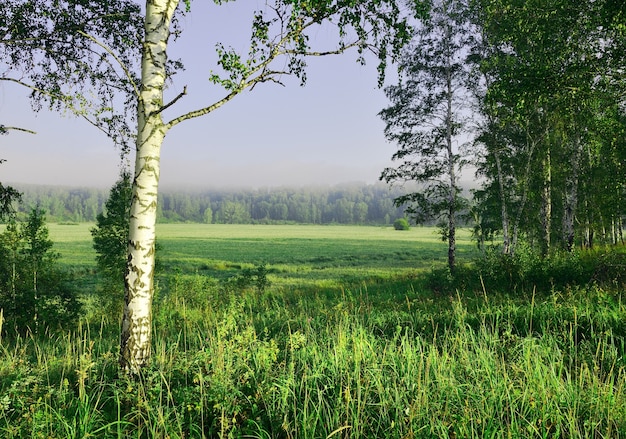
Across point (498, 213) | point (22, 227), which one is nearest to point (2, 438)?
point (22, 227)

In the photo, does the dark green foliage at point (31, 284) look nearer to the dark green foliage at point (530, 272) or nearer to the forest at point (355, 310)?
the forest at point (355, 310)

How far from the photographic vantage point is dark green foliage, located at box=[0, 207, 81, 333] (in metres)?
10.9

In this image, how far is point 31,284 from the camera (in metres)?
12.1

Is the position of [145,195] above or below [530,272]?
above

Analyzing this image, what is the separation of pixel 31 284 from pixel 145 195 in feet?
34.2

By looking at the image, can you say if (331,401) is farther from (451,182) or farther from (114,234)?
(451,182)

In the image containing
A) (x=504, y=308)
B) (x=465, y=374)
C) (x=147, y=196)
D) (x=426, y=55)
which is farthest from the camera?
(x=426, y=55)

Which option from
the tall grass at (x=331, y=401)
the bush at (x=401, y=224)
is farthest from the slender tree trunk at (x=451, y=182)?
the bush at (x=401, y=224)

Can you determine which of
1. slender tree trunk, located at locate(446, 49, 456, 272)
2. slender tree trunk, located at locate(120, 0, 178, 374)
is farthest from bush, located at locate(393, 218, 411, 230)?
slender tree trunk, located at locate(120, 0, 178, 374)

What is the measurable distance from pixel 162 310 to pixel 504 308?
337 inches

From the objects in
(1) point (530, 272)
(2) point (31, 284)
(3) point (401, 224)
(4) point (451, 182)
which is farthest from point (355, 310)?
(3) point (401, 224)

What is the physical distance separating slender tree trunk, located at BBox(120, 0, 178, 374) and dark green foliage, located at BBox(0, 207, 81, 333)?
7648 mm

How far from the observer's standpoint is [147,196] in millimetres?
4652

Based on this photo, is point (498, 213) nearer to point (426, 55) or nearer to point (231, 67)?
point (426, 55)
